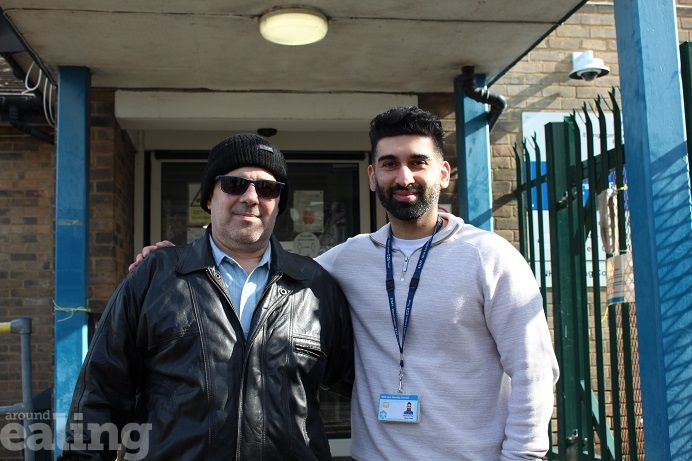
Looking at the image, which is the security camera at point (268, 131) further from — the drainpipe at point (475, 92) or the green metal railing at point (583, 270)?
the green metal railing at point (583, 270)

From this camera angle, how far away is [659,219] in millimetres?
2803

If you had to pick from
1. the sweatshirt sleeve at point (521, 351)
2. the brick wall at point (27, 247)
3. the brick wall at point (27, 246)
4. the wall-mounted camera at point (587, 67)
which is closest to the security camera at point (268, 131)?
the brick wall at point (27, 247)

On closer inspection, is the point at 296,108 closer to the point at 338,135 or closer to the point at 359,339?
the point at 338,135

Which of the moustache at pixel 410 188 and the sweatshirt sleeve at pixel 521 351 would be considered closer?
the sweatshirt sleeve at pixel 521 351

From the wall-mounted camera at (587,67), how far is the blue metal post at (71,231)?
379cm

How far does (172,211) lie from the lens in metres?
6.13

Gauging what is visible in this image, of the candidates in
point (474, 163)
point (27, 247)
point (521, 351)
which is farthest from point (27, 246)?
point (521, 351)

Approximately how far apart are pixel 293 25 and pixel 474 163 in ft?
5.60

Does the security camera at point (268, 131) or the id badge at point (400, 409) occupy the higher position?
the security camera at point (268, 131)

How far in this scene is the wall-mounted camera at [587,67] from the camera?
5.68 metres

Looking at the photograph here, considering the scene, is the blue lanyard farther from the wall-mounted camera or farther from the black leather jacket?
the wall-mounted camera

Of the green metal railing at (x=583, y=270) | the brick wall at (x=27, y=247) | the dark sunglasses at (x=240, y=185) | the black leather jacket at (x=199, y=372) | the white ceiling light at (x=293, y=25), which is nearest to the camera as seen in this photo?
the black leather jacket at (x=199, y=372)

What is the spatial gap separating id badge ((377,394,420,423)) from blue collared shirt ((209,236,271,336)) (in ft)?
1.73

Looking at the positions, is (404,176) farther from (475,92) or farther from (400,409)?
(475,92)
